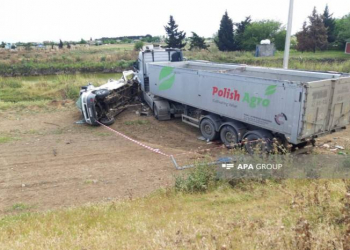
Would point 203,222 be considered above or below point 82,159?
above

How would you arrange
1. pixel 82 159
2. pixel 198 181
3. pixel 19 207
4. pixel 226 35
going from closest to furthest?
pixel 198 181 → pixel 19 207 → pixel 82 159 → pixel 226 35

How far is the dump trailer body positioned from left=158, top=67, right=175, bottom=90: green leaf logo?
70 cm

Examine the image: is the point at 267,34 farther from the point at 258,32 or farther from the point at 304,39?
the point at 304,39

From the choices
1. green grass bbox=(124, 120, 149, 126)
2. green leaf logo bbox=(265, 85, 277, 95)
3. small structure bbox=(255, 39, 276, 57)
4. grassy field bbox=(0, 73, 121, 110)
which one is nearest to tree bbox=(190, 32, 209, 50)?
small structure bbox=(255, 39, 276, 57)

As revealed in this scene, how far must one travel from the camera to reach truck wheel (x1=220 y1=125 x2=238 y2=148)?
353 inches

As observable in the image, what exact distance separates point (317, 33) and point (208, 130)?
135ft

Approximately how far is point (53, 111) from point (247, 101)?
10011 mm

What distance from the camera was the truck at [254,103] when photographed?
23.1 feet

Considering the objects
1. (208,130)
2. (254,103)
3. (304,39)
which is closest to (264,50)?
(304,39)

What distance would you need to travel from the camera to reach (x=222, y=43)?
1854 inches

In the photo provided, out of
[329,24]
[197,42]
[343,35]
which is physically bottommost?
[197,42]

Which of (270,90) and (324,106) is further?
(270,90)

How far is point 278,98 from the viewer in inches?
292

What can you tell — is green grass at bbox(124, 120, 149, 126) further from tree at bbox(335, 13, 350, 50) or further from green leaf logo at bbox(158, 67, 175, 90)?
tree at bbox(335, 13, 350, 50)
